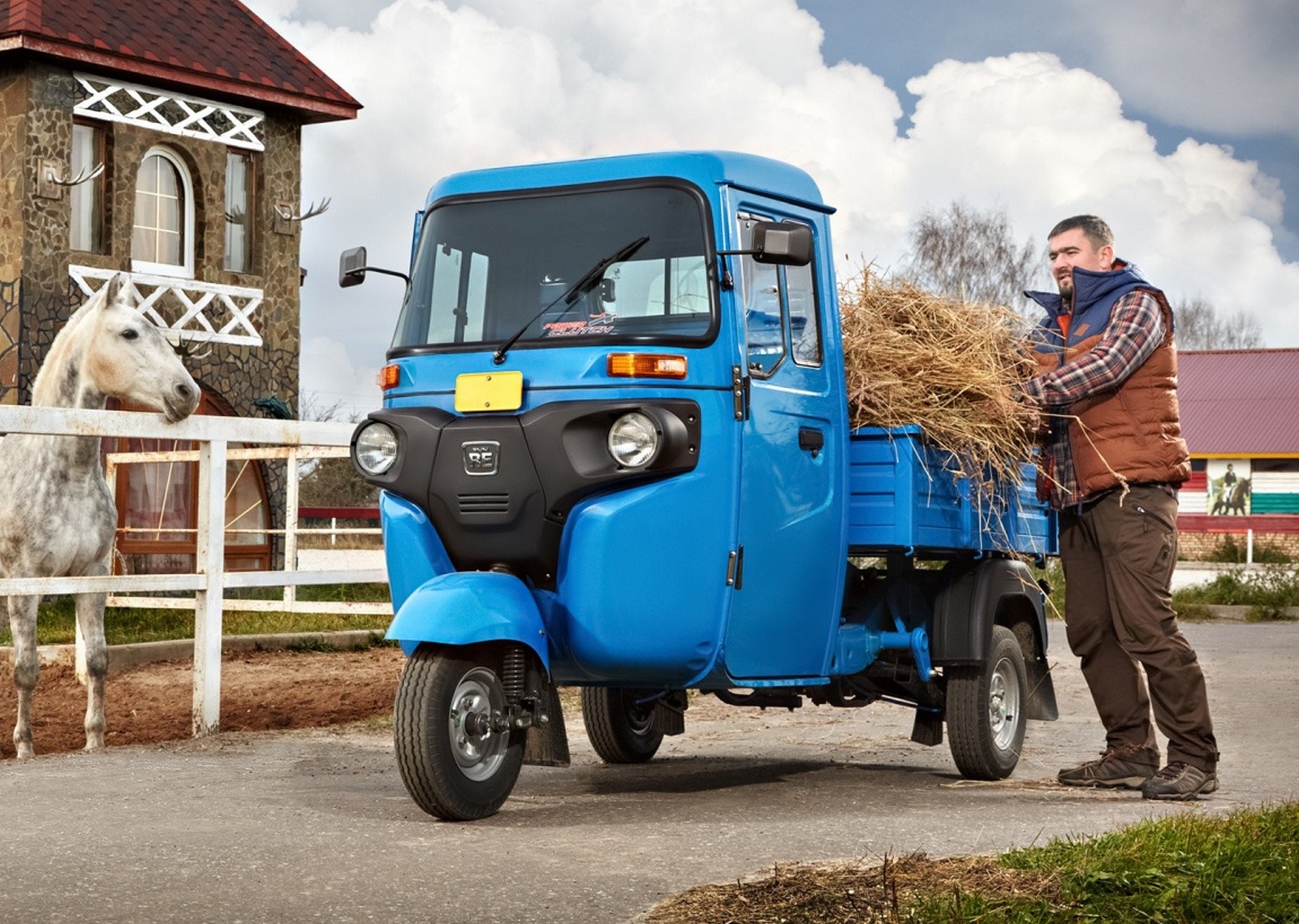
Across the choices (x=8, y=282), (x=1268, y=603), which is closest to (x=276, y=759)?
(x=8, y=282)

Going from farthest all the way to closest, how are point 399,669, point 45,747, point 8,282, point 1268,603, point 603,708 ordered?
1. point 1268,603
2. point 8,282
3. point 399,669
4. point 45,747
5. point 603,708

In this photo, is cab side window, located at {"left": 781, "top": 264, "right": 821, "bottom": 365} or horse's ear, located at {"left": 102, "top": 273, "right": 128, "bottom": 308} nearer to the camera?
cab side window, located at {"left": 781, "top": 264, "right": 821, "bottom": 365}

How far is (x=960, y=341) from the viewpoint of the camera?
830cm

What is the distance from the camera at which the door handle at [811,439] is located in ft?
24.1

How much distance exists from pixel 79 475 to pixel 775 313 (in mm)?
4146

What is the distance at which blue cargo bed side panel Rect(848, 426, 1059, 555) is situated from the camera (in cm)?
761

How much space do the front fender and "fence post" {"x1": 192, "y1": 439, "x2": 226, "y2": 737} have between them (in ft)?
10.4

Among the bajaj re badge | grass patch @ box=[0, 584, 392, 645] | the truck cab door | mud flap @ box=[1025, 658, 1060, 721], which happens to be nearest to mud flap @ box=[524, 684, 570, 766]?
the truck cab door

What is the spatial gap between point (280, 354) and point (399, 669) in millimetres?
11985

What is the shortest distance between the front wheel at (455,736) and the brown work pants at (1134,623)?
2925 mm

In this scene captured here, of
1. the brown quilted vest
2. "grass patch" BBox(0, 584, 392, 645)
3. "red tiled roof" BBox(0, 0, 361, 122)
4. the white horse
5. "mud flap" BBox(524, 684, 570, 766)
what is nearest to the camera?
"mud flap" BBox(524, 684, 570, 766)

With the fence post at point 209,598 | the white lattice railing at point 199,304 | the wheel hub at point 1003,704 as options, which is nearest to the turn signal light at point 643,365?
the wheel hub at point 1003,704

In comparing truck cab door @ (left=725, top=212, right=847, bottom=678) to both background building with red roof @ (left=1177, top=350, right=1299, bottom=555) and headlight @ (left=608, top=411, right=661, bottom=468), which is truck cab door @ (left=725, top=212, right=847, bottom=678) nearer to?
headlight @ (left=608, top=411, right=661, bottom=468)

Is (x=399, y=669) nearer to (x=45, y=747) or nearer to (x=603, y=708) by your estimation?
(x=45, y=747)
